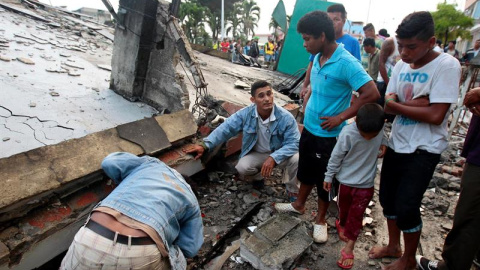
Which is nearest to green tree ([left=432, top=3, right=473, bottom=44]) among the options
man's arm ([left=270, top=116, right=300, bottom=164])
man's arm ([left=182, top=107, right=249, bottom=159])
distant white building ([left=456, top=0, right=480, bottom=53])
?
distant white building ([left=456, top=0, right=480, bottom=53])

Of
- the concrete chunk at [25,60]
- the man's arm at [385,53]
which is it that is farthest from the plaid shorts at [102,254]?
the man's arm at [385,53]

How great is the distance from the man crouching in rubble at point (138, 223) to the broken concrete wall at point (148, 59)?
1849 millimetres

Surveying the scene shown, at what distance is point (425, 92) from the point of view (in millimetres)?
1924

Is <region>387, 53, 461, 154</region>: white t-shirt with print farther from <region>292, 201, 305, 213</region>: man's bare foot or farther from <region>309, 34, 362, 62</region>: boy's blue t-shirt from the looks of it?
<region>309, 34, 362, 62</region>: boy's blue t-shirt

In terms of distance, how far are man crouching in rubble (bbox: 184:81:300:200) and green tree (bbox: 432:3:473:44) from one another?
32.2 meters

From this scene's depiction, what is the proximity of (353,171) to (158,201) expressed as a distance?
5.34 ft

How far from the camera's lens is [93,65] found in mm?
4836

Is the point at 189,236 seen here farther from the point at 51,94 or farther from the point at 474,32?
the point at 474,32

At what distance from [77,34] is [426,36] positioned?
7675mm

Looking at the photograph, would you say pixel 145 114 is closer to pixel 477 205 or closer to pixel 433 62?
pixel 433 62

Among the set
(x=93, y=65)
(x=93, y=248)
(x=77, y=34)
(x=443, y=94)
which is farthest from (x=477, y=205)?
(x=77, y=34)

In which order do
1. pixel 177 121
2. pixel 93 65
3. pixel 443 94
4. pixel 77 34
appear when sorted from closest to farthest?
pixel 443 94, pixel 177 121, pixel 93 65, pixel 77 34

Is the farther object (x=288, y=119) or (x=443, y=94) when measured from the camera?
(x=288, y=119)

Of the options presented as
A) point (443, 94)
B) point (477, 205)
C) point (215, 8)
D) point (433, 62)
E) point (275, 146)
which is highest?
point (215, 8)
